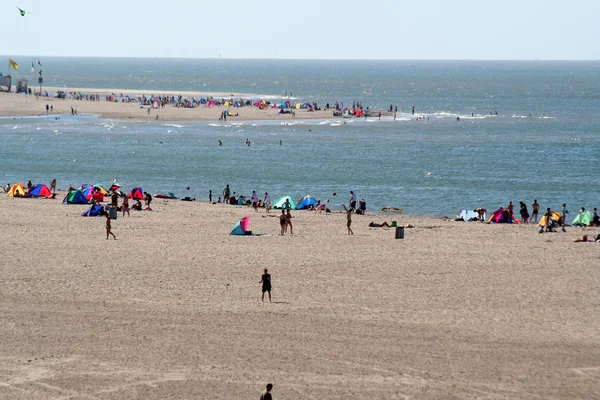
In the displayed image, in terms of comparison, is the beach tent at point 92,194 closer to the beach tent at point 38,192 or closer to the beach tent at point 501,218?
the beach tent at point 38,192

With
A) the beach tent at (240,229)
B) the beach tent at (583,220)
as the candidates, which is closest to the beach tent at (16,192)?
the beach tent at (240,229)

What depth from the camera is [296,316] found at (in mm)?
19594

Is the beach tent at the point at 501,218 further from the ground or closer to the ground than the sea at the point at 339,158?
further from the ground

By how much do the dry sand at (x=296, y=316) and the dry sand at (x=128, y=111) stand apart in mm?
54782

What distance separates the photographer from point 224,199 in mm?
40906

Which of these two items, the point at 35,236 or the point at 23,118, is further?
the point at 23,118

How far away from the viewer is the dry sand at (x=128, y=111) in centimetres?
8356

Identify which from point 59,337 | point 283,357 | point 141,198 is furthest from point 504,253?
point 141,198

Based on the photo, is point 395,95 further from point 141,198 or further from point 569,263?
point 569,263

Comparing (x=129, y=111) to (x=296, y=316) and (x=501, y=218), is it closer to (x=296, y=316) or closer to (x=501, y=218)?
(x=501, y=218)

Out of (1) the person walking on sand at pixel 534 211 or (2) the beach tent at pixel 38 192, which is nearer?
(1) the person walking on sand at pixel 534 211

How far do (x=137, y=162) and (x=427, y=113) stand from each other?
47538 mm

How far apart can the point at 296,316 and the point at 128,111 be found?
70684 mm

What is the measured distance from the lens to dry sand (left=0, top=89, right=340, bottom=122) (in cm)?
8356
